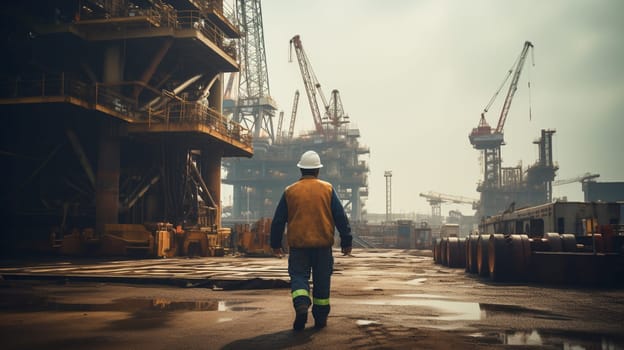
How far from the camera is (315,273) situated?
5781 millimetres

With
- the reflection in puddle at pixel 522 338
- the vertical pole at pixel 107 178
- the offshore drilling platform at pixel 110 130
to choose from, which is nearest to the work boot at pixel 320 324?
the reflection in puddle at pixel 522 338

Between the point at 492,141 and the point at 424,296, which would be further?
the point at 492,141

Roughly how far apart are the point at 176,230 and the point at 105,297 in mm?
16587

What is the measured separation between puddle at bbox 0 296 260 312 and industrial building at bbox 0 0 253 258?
598 inches

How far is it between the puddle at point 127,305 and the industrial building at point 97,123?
598 inches

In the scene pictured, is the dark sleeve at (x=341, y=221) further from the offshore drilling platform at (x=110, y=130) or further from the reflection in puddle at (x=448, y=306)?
the offshore drilling platform at (x=110, y=130)

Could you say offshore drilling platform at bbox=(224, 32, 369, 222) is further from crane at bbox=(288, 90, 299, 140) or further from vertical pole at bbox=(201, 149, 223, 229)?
vertical pole at bbox=(201, 149, 223, 229)

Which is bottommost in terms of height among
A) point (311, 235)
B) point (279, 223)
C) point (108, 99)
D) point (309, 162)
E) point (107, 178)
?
point (311, 235)

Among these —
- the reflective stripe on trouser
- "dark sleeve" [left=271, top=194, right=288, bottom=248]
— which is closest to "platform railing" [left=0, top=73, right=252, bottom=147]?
"dark sleeve" [left=271, top=194, right=288, bottom=248]

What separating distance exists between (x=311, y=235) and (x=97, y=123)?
22486 millimetres

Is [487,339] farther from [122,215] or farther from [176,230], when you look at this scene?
[122,215]

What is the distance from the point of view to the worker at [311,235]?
554 centimetres

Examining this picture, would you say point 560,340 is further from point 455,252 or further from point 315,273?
point 455,252

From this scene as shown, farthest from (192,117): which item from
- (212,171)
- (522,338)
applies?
(522,338)
